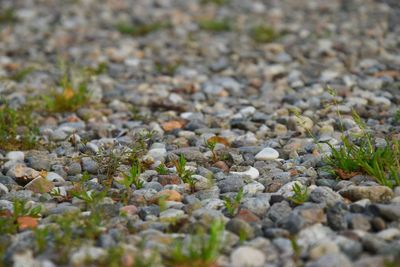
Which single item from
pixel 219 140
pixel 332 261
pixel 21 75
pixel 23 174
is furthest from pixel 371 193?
pixel 21 75

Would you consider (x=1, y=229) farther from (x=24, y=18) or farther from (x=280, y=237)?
(x=24, y=18)

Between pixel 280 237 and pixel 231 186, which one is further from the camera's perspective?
pixel 231 186

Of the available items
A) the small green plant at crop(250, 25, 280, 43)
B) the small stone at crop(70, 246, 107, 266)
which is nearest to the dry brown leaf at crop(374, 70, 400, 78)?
the small green plant at crop(250, 25, 280, 43)

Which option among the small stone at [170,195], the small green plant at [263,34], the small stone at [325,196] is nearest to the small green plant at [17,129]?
the small stone at [170,195]

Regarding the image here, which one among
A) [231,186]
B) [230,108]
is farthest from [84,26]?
[231,186]

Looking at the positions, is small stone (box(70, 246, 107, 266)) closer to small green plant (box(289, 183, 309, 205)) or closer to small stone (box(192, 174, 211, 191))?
small stone (box(192, 174, 211, 191))

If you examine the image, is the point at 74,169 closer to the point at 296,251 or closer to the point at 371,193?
the point at 296,251

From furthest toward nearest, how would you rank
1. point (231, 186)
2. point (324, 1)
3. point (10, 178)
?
point (324, 1), point (10, 178), point (231, 186)
